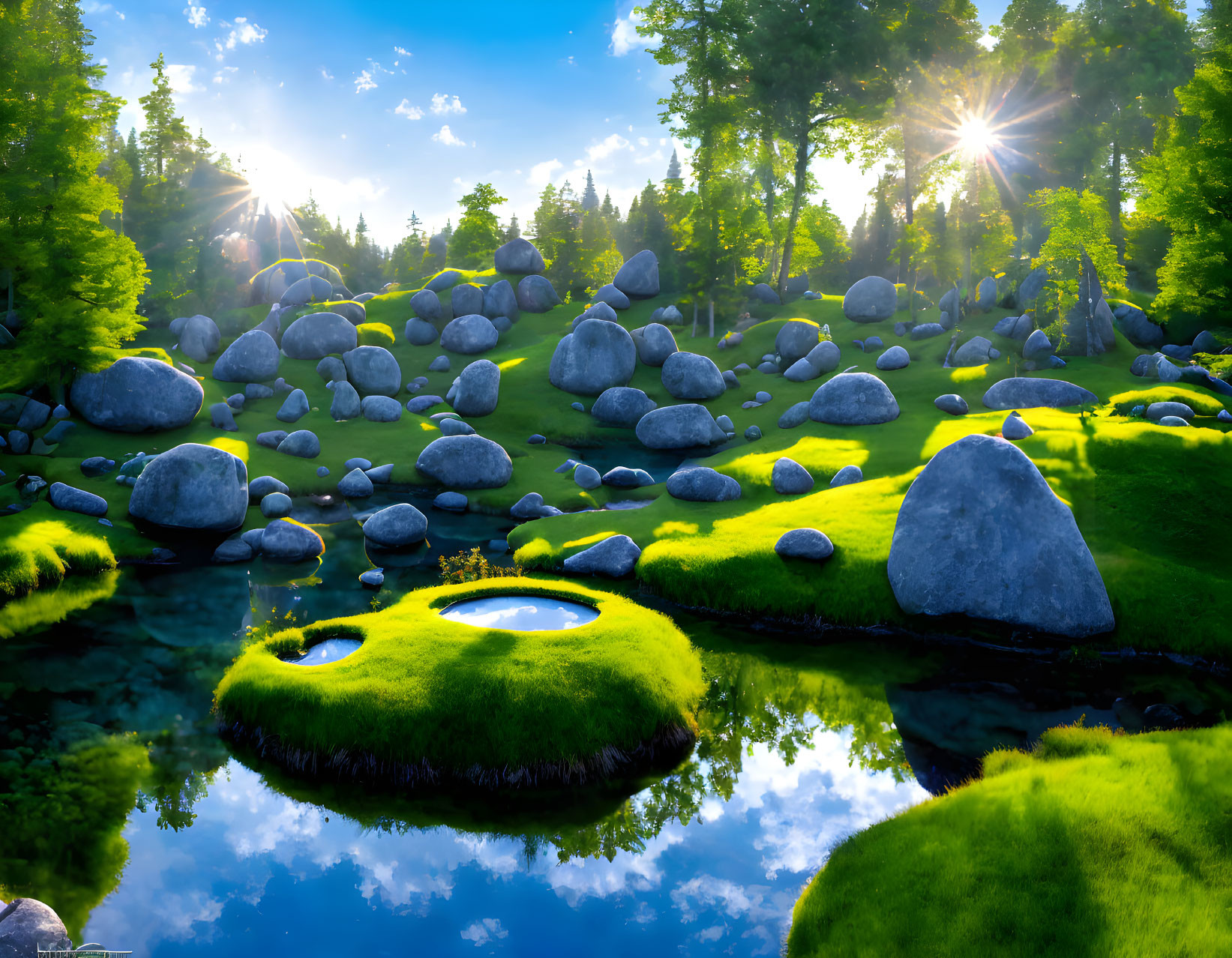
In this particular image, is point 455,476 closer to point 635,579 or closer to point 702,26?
point 635,579

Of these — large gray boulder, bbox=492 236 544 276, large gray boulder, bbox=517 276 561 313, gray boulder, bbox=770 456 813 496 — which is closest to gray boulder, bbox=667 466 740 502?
gray boulder, bbox=770 456 813 496

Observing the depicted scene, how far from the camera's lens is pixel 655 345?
35.8m

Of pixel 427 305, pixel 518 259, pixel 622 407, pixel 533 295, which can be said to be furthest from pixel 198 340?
pixel 622 407

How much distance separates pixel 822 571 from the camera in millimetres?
15266

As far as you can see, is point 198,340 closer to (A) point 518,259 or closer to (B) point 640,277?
(A) point 518,259

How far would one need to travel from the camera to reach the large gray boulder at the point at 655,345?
3588 centimetres

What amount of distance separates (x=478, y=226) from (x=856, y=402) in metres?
42.5

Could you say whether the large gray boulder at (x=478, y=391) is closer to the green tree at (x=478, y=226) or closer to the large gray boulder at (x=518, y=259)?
the large gray boulder at (x=518, y=259)

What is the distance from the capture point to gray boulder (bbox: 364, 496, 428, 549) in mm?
19391

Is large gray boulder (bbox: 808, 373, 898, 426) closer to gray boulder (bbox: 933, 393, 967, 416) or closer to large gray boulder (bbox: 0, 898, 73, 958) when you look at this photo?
gray boulder (bbox: 933, 393, 967, 416)

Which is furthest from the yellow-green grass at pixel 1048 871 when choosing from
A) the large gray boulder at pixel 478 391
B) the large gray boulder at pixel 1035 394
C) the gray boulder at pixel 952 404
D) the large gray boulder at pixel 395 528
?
the large gray boulder at pixel 478 391

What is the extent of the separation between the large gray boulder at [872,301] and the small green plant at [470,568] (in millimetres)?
27694

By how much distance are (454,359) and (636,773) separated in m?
33.0

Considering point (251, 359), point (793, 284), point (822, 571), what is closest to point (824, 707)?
point (822, 571)
